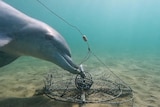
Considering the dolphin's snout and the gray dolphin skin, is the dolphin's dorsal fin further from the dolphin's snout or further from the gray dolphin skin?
the dolphin's snout

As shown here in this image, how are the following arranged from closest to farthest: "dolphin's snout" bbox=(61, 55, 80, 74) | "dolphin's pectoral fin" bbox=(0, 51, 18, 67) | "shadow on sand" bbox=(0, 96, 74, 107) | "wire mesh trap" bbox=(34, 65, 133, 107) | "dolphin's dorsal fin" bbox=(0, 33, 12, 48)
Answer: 1. "dolphin's dorsal fin" bbox=(0, 33, 12, 48)
2. "dolphin's snout" bbox=(61, 55, 80, 74)
3. "shadow on sand" bbox=(0, 96, 74, 107)
4. "wire mesh trap" bbox=(34, 65, 133, 107)
5. "dolphin's pectoral fin" bbox=(0, 51, 18, 67)

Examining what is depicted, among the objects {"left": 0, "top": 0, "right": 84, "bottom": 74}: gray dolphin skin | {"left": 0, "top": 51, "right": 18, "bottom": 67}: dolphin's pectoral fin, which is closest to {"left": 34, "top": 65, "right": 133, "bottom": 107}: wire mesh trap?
Result: {"left": 0, "top": 0, "right": 84, "bottom": 74}: gray dolphin skin

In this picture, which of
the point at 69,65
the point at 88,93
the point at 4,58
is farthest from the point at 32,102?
the point at 4,58

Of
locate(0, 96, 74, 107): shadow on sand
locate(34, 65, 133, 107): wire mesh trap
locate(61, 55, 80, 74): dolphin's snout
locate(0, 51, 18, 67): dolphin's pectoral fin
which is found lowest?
locate(0, 96, 74, 107): shadow on sand

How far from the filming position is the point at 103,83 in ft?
22.2

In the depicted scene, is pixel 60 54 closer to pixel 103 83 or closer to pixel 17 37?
pixel 17 37

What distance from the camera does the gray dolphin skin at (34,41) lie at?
4.84 meters

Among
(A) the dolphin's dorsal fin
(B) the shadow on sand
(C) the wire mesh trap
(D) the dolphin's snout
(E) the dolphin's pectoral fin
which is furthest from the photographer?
(E) the dolphin's pectoral fin

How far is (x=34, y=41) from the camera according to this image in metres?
4.92

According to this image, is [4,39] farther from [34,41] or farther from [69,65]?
[69,65]

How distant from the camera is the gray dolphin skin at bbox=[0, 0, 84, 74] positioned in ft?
15.9

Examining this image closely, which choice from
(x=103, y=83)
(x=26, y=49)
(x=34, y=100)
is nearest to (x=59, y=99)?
(x=34, y=100)

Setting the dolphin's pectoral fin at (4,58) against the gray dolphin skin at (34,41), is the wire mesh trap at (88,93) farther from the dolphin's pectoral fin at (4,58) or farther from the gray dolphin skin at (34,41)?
the dolphin's pectoral fin at (4,58)

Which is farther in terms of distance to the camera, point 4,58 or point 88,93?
point 4,58
